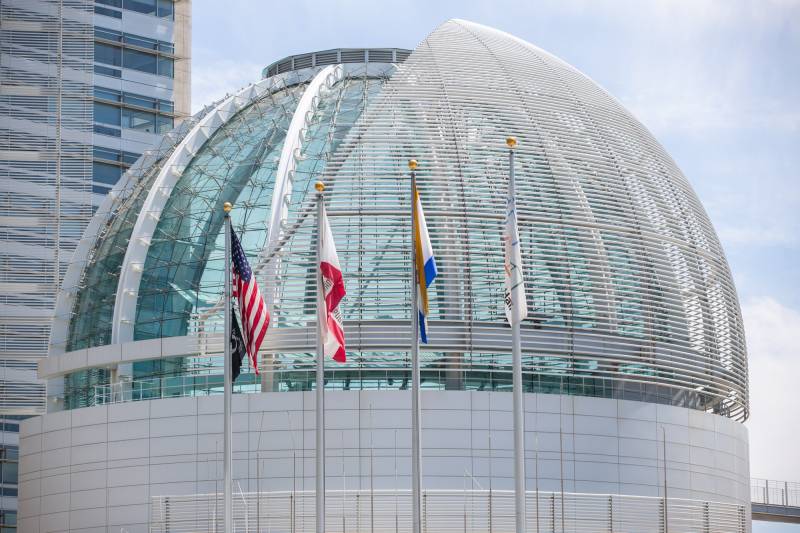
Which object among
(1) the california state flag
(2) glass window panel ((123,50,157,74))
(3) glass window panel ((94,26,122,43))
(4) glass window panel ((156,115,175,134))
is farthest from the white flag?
(2) glass window panel ((123,50,157,74))

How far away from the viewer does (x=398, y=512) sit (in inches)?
1670

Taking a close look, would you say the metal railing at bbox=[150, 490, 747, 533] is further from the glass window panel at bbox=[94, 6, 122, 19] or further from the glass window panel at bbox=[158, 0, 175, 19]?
the glass window panel at bbox=[158, 0, 175, 19]

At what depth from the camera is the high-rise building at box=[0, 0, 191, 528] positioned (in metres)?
72.6

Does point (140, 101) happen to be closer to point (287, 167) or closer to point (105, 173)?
point (105, 173)

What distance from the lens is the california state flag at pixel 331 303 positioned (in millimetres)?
34531

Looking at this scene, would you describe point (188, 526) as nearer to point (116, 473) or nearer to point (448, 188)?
point (116, 473)

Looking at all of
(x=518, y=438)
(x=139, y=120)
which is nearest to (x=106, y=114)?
(x=139, y=120)

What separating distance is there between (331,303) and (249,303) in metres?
2.18

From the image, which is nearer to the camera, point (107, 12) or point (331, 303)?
point (331, 303)

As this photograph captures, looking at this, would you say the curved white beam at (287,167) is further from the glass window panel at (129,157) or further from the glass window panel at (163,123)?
the glass window panel at (163,123)

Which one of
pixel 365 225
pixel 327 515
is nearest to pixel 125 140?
pixel 365 225

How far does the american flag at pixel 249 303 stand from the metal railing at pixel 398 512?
730 cm

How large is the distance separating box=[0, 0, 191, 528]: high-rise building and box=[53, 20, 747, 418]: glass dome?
20796mm

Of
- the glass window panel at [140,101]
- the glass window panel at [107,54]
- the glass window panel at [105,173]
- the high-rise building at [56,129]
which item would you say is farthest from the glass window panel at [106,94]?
the glass window panel at [105,173]
